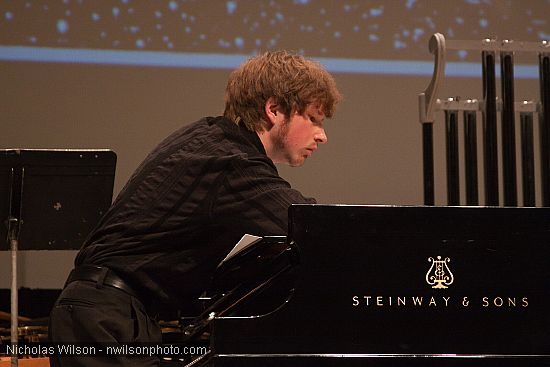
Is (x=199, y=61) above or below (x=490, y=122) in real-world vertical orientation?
above

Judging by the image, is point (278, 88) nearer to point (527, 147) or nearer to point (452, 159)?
point (452, 159)

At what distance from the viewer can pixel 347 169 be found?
183 inches

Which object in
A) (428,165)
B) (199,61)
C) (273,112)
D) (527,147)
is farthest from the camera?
(199,61)

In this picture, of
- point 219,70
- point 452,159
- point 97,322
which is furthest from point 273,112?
point 219,70

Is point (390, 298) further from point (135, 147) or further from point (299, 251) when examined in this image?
point (135, 147)

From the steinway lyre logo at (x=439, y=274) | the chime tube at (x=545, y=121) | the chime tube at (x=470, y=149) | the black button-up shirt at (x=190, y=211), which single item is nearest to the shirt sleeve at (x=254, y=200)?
the black button-up shirt at (x=190, y=211)

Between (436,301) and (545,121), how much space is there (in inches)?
52.4

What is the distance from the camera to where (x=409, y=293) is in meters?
1.72

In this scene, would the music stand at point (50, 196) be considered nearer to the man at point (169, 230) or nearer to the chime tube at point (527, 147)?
the man at point (169, 230)

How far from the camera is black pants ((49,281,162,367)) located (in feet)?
6.59

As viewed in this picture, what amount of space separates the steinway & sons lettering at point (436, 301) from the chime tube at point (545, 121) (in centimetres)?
114

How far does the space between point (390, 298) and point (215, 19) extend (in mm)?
3096

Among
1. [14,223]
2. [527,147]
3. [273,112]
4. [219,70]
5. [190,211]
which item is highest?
[219,70]

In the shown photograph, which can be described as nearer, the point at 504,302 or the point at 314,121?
the point at 504,302
